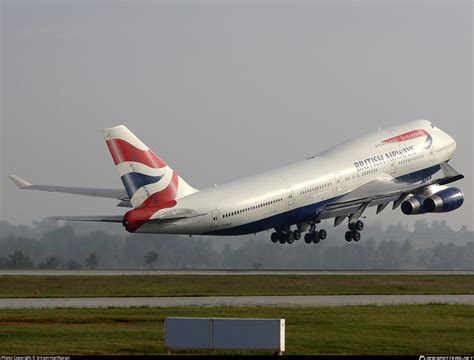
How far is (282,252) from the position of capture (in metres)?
118

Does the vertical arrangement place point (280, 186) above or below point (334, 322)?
above

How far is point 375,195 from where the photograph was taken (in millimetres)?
92688

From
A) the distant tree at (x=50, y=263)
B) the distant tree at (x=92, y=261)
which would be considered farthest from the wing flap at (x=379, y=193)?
the distant tree at (x=50, y=263)

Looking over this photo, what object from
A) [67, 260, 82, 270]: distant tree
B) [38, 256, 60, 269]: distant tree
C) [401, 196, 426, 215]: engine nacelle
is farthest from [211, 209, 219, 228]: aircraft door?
[38, 256, 60, 269]: distant tree

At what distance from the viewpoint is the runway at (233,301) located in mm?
61594

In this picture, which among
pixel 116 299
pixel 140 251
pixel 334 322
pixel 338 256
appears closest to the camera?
pixel 334 322

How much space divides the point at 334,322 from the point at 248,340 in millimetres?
12189

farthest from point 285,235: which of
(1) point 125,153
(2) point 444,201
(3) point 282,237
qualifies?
(1) point 125,153

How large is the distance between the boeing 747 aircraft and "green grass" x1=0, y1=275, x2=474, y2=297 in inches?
153

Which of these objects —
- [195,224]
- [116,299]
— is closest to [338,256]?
[195,224]

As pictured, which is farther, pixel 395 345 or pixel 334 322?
pixel 334 322

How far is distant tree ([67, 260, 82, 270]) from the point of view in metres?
99.8

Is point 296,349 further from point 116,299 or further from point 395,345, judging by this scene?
point 116,299

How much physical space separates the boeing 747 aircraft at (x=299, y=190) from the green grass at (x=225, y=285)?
388 cm
